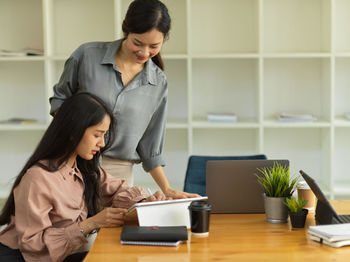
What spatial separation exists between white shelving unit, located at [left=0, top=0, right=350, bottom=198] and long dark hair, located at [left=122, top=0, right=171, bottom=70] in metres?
1.81

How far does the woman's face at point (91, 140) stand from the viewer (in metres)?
2.17

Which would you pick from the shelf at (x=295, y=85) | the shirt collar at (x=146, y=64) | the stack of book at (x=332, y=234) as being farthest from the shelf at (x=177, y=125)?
the stack of book at (x=332, y=234)

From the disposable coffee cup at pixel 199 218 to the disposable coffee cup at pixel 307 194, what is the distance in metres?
0.49

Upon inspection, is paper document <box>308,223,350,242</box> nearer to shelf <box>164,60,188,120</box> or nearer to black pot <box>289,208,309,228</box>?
black pot <box>289,208,309,228</box>

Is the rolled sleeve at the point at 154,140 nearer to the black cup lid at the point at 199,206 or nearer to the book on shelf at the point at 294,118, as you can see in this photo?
the black cup lid at the point at 199,206

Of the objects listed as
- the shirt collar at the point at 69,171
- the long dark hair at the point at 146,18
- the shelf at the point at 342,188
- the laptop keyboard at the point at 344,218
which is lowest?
the shelf at the point at 342,188

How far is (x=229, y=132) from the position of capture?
448cm

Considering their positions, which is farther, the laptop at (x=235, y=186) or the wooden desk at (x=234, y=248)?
the laptop at (x=235, y=186)

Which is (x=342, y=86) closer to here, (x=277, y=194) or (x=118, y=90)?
(x=118, y=90)

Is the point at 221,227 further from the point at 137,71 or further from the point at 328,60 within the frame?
the point at 328,60

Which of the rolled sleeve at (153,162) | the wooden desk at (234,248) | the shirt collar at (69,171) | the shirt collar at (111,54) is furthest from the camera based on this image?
the rolled sleeve at (153,162)

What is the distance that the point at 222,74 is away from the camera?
4.43 m

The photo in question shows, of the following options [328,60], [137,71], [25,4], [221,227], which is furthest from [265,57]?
[221,227]

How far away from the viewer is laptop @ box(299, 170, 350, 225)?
6.68 ft
